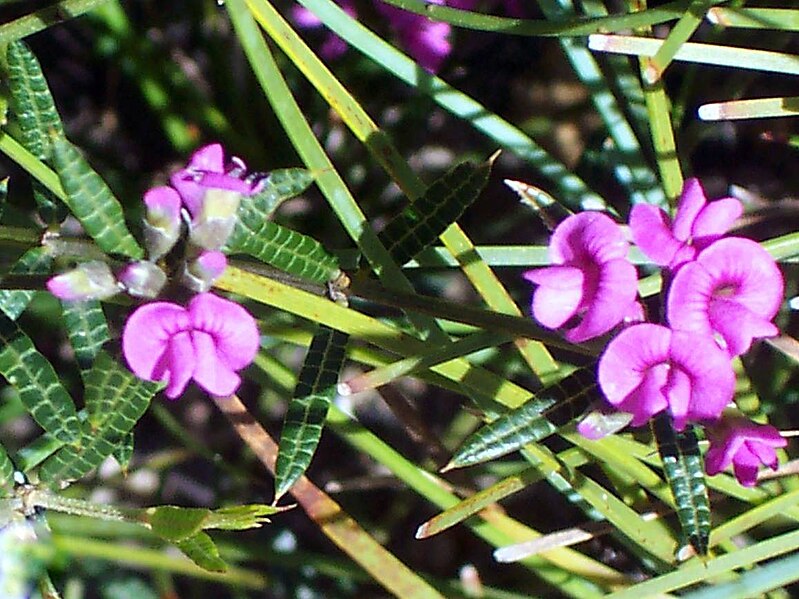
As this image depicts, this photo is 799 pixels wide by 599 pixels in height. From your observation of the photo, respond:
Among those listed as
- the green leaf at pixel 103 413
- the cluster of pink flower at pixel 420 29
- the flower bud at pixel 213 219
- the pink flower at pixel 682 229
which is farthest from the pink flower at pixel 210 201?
the cluster of pink flower at pixel 420 29

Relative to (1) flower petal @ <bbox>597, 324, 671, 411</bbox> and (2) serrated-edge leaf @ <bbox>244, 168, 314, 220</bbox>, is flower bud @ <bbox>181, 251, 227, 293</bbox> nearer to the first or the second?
(2) serrated-edge leaf @ <bbox>244, 168, 314, 220</bbox>

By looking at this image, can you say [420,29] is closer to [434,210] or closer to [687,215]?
[434,210]

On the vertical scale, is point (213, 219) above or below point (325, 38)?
below

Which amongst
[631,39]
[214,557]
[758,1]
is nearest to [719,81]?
[758,1]

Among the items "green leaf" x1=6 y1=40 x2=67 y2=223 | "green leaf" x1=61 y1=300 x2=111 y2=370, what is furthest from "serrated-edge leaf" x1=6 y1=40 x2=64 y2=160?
"green leaf" x1=61 y1=300 x2=111 y2=370

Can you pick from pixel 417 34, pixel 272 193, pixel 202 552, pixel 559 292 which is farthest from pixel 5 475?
pixel 417 34
